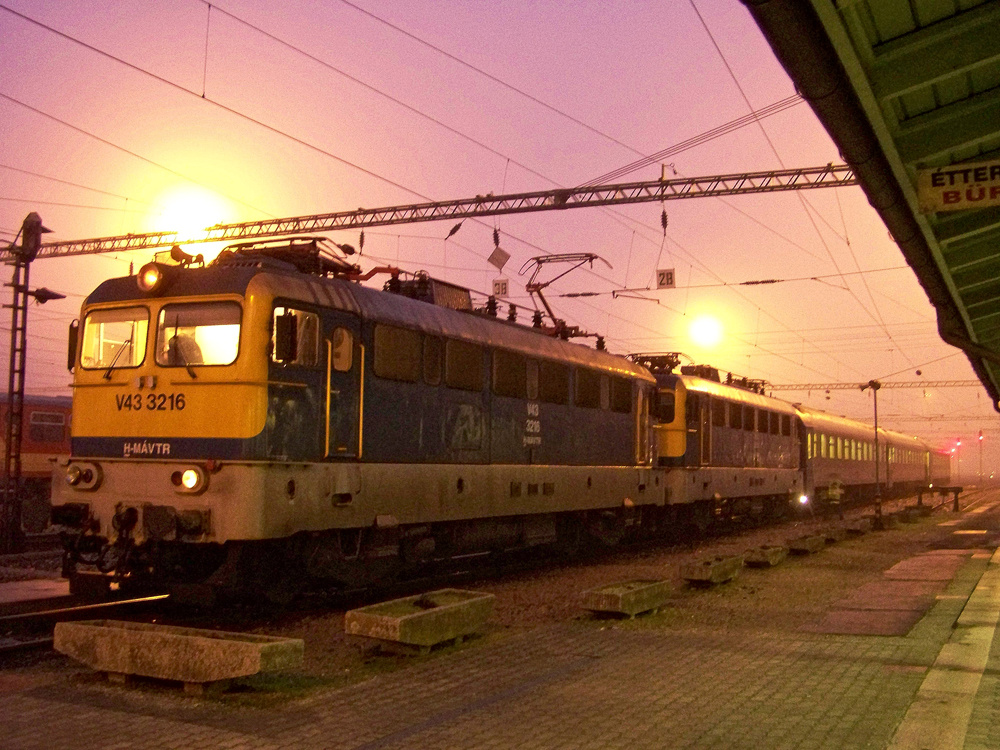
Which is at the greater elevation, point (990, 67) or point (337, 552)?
point (990, 67)

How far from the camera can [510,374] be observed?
1434 centimetres

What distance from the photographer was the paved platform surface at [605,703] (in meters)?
5.96

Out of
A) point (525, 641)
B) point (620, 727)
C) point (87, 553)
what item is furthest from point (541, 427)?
point (620, 727)

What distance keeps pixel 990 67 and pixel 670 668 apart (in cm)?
532

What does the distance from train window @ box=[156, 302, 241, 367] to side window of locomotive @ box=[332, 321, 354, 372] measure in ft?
3.85

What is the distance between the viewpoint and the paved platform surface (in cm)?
596

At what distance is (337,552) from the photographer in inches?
424

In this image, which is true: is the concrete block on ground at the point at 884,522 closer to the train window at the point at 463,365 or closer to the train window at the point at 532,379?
the train window at the point at 532,379

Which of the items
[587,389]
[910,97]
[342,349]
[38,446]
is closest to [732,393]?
[587,389]

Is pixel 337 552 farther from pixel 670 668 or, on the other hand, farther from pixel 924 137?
pixel 924 137

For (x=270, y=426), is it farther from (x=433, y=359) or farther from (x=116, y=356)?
(x=433, y=359)

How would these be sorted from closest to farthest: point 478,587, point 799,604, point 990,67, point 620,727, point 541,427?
point 620,727
point 990,67
point 799,604
point 478,587
point 541,427

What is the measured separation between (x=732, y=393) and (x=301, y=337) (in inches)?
677

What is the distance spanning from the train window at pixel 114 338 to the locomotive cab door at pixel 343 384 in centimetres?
195
